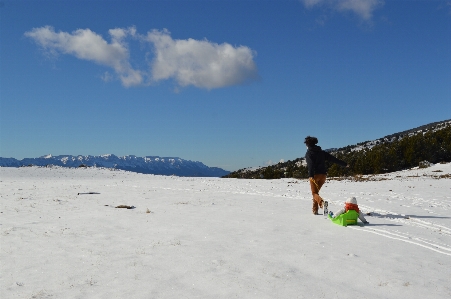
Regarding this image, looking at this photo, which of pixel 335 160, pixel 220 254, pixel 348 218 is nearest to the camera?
pixel 220 254

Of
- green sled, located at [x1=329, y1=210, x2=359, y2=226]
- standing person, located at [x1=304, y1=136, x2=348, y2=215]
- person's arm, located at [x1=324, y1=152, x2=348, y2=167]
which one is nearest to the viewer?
green sled, located at [x1=329, y1=210, x2=359, y2=226]

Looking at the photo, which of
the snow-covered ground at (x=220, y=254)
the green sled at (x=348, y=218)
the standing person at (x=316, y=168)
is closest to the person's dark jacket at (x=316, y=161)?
the standing person at (x=316, y=168)

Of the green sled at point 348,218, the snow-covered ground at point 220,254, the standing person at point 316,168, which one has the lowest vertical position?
the snow-covered ground at point 220,254

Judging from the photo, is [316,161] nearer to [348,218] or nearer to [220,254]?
[348,218]

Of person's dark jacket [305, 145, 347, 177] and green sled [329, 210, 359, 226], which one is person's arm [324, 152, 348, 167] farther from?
green sled [329, 210, 359, 226]

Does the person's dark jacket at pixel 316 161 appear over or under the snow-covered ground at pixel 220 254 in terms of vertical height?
over

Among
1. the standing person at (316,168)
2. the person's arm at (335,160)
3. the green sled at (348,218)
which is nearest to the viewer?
the green sled at (348,218)

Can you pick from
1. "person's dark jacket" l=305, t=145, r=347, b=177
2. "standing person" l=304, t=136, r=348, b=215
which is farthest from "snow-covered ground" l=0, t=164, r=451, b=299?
"person's dark jacket" l=305, t=145, r=347, b=177

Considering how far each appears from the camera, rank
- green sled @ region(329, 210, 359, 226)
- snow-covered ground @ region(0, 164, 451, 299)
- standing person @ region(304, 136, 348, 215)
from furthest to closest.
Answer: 1. standing person @ region(304, 136, 348, 215)
2. green sled @ region(329, 210, 359, 226)
3. snow-covered ground @ region(0, 164, 451, 299)

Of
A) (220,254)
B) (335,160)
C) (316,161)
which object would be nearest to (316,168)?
(316,161)

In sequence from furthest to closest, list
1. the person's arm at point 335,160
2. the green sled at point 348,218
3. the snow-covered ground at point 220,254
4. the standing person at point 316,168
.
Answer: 1. the person's arm at point 335,160
2. the standing person at point 316,168
3. the green sled at point 348,218
4. the snow-covered ground at point 220,254

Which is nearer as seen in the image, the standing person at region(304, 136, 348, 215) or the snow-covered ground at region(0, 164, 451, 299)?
the snow-covered ground at region(0, 164, 451, 299)

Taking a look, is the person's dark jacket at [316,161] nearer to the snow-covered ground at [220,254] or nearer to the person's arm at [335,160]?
the person's arm at [335,160]

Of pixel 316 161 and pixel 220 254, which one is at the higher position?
pixel 316 161
